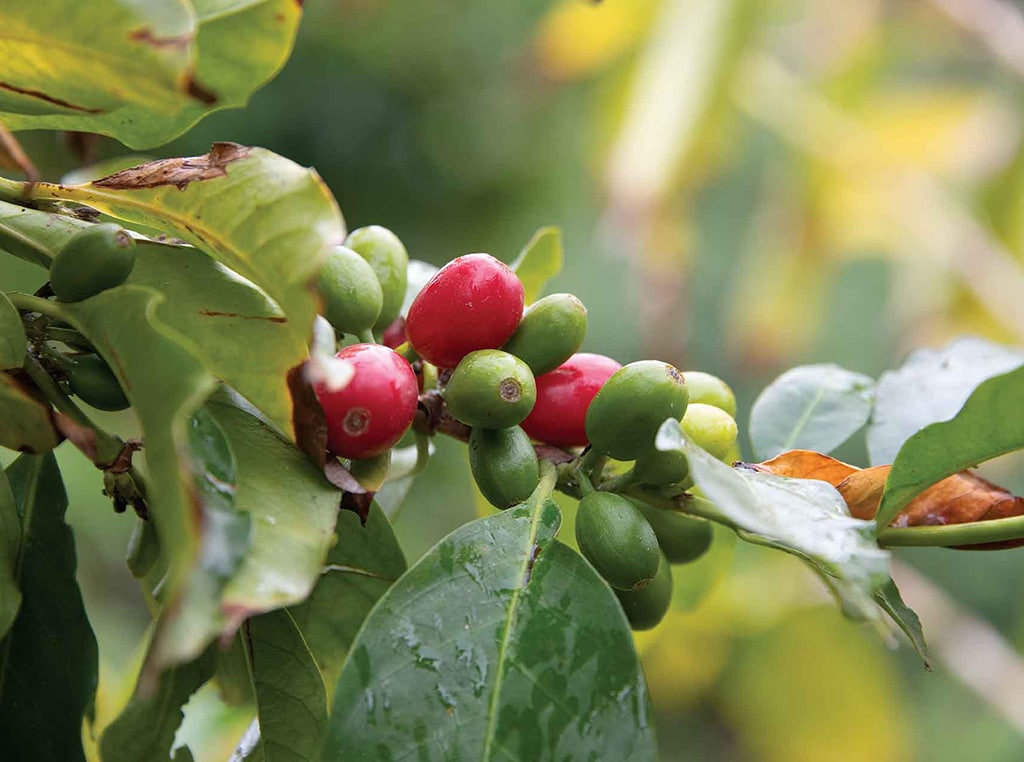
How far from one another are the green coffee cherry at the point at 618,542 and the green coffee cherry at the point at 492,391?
0.24ft

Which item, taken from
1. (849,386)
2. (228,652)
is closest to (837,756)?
(849,386)

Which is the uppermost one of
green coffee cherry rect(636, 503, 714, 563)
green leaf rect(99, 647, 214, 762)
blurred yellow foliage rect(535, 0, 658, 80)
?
green coffee cherry rect(636, 503, 714, 563)

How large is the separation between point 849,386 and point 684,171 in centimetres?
174

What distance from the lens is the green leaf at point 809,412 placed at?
0.79 metres

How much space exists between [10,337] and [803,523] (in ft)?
1.33

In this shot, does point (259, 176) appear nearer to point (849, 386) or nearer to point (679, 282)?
point (849, 386)

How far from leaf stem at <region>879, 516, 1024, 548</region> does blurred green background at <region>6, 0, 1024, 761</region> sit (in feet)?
0.88

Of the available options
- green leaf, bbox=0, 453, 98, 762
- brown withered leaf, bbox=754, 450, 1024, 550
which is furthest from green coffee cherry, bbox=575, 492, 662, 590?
green leaf, bbox=0, 453, 98, 762

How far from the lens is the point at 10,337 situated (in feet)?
1.58

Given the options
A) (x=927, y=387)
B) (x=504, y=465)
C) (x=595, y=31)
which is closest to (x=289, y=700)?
(x=504, y=465)

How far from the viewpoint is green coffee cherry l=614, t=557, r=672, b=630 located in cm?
65

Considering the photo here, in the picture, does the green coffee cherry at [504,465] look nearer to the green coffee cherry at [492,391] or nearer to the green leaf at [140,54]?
the green coffee cherry at [492,391]

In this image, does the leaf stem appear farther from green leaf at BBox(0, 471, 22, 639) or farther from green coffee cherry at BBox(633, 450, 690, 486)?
green leaf at BBox(0, 471, 22, 639)

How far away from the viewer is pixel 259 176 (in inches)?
20.2
